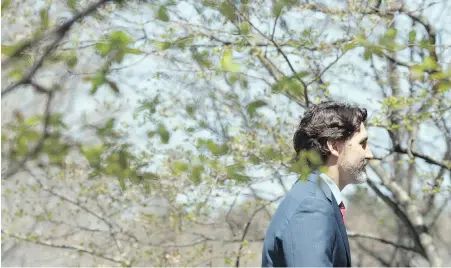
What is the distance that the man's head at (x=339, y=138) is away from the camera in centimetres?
246

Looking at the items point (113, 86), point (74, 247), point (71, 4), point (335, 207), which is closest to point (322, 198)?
point (335, 207)

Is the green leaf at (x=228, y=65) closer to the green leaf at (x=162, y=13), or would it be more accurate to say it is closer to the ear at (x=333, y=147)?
the green leaf at (x=162, y=13)

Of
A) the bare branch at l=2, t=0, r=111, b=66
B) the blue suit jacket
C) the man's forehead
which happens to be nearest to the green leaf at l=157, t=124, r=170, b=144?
the bare branch at l=2, t=0, r=111, b=66

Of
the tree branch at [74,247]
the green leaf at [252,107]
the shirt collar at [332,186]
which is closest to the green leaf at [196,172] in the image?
the green leaf at [252,107]

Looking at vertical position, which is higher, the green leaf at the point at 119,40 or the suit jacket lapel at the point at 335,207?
the green leaf at the point at 119,40

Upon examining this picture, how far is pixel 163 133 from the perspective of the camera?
1.86m

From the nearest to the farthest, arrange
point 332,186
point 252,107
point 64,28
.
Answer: point 64,28 < point 252,107 < point 332,186

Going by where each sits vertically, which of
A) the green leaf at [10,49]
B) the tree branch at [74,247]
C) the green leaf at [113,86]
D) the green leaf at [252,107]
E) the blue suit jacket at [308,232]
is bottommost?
the tree branch at [74,247]

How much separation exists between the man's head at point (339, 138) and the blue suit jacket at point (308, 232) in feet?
0.53

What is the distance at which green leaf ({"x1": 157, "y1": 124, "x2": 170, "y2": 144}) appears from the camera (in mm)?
1864

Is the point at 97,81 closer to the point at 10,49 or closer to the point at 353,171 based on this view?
the point at 10,49

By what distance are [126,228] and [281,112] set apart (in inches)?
92.6

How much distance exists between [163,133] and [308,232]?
580 mm

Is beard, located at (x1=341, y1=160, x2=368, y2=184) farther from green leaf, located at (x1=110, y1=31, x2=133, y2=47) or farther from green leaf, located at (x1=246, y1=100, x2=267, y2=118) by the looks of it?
green leaf, located at (x1=110, y1=31, x2=133, y2=47)
